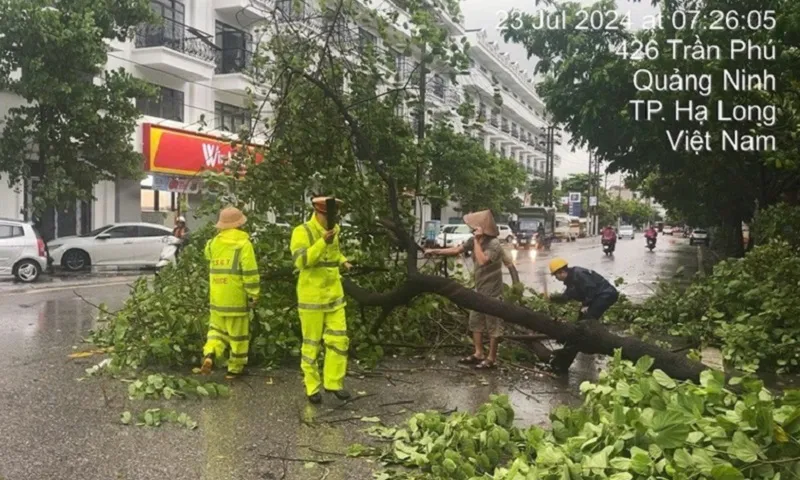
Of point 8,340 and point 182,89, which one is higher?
point 182,89

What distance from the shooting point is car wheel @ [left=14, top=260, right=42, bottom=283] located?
14.7 m

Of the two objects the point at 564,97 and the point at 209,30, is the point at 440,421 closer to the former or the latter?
the point at 564,97

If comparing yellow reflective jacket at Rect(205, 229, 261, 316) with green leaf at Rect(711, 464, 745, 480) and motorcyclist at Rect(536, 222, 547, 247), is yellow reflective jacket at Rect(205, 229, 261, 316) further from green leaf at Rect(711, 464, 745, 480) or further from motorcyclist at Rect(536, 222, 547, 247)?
motorcyclist at Rect(536, 222, 547, 247)

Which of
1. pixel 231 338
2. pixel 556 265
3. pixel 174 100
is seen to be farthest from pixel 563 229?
pixel 231 338

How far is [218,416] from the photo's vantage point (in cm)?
509

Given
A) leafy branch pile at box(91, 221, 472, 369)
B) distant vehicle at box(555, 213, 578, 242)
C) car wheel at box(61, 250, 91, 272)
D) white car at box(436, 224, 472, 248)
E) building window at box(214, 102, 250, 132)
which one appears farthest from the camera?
distant vehicle at box(555, 213, 578, 242)

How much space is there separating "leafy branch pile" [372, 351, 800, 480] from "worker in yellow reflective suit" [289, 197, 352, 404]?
3.70ft

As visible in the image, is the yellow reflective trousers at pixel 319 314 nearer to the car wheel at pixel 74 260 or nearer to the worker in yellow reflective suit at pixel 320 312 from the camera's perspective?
the worker in yellow reflective suit at pixel 320 312

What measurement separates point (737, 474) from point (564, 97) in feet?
38.2

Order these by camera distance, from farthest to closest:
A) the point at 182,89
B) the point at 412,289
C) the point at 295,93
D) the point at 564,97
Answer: the point at 182,89 → the point at 564,97 → the point at 295,93 → the point at 412,289

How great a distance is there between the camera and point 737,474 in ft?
9.22

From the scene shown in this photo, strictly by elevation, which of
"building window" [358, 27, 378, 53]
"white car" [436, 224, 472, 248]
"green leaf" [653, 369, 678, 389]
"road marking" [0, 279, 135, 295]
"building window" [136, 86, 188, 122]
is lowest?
"road marking" [0, 279, 135, 295]

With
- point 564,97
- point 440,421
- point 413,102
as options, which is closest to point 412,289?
point 440,421

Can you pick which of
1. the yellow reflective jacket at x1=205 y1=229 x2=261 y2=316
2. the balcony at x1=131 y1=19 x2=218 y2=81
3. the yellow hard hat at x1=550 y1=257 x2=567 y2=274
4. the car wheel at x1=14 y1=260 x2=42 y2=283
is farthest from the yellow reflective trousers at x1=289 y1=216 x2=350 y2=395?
the balcony at x1=131 y1=19 x2=218 y2=81
